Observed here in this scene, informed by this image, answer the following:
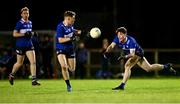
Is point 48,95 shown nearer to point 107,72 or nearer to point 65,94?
point 65,94

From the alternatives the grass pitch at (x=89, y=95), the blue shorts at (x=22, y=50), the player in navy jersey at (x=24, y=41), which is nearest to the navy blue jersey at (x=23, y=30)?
the player in navy jersey at (x=24, y=41)

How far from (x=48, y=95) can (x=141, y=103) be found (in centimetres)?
381

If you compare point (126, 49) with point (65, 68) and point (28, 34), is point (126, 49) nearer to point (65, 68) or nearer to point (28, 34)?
point (65, 68)

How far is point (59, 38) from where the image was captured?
21.2 metres

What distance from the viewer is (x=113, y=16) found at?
144 feet

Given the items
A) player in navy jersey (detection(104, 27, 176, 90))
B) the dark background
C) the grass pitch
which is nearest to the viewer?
the grass pitch

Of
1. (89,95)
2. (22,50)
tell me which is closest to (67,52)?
(89,95)

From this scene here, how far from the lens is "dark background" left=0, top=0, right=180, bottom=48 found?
45.1 m

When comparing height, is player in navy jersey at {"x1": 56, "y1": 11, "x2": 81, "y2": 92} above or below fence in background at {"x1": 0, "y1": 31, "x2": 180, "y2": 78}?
above

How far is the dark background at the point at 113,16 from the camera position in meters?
45.1

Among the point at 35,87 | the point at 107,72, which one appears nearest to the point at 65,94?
the point at 35,87

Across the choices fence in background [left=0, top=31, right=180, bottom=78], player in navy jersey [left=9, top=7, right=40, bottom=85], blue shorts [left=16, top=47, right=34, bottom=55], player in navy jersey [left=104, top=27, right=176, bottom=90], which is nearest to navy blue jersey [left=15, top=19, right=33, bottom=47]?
player in navy jersey [left=9, top=7, right=40, bottom=85]

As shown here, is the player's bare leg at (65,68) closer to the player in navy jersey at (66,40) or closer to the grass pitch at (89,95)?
the player in navy jersey at (66,40)

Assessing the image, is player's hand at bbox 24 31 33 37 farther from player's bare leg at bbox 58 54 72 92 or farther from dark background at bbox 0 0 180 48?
dark background at bbox 0 0 180 48
